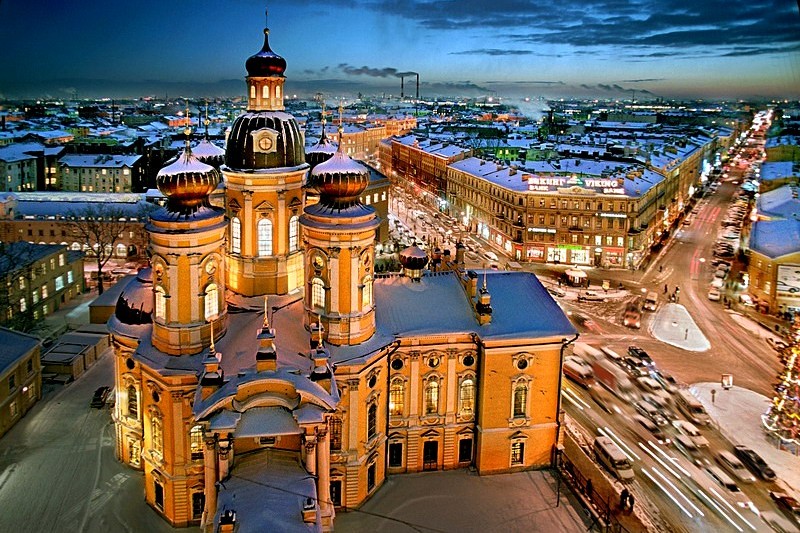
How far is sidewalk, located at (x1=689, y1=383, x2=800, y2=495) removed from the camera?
4003cm

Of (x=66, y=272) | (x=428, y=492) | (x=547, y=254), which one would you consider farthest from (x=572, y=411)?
(x=66, y=272)

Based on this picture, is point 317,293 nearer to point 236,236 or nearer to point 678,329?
point 236,236

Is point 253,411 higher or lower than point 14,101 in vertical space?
lower

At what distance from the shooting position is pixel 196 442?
110ft

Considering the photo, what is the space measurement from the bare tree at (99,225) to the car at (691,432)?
2294 inches

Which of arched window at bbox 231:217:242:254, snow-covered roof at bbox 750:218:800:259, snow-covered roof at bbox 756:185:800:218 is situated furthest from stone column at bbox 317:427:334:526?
snow-covered roof at bbox 756:185:800:218

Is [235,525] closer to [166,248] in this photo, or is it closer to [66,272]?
[166,248]

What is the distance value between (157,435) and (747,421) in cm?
3580

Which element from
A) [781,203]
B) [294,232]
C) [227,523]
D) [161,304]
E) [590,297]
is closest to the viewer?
[227,523]

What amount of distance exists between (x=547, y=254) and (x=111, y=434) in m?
58.7

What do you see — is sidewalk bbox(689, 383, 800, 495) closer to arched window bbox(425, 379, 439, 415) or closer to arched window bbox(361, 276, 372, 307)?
arched window bbox(425, 379, 439, 415)

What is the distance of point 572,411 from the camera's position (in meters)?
46.7

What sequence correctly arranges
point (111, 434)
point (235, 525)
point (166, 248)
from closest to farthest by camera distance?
point (235, 525) → point (166, 248) → point (111, 434)

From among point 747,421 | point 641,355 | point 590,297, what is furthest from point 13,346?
point 590,297
